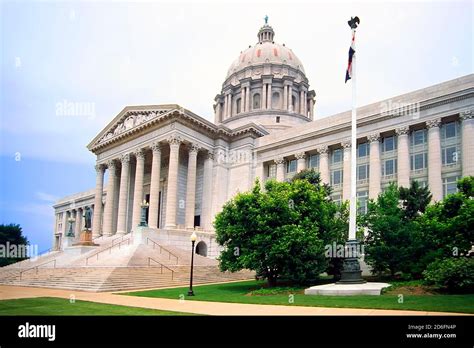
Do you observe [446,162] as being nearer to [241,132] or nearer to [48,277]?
[241,132]

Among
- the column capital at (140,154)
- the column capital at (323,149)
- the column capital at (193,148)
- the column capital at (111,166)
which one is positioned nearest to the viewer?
the column capital at (323,149)

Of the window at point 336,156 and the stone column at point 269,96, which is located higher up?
the stone column at point 269,96

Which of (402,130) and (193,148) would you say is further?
(193,148)

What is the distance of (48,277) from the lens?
33.0 metres

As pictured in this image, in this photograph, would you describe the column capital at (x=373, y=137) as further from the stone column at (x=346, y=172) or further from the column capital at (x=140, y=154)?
the column capital at (x=140, y=154)

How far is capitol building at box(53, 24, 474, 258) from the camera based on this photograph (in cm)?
3984

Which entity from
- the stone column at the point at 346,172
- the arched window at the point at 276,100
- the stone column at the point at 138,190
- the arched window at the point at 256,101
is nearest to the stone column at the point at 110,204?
the stone column at the point at 138,190

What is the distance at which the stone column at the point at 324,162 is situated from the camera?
48066 millimetres

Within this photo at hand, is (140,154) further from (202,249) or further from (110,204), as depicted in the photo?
(202,249)

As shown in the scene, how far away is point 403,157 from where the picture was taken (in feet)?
137

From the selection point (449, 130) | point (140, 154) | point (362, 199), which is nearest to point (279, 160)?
point (362, 199)

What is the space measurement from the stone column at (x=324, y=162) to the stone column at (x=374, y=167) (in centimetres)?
535

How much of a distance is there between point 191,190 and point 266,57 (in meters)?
40.5

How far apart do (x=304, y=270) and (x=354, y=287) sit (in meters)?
6.02
